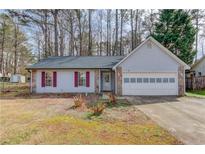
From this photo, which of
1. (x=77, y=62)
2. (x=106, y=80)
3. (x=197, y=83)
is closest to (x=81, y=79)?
(x=77, y=62)

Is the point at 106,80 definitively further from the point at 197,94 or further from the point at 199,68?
the point at 199,68

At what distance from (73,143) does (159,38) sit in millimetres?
23305

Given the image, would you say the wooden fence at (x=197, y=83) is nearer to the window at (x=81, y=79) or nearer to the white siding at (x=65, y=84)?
the white siding at (x=65, y=84)

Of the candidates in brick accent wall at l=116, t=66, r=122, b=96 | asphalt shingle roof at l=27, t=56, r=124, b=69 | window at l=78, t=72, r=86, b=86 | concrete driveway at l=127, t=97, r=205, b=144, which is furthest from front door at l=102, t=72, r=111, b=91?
concrete driveway at l=127, t=97, r=205, b=144

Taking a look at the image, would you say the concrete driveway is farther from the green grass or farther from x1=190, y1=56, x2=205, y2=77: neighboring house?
x1=190, y1=56, x2=205, y2=77: neighboring house

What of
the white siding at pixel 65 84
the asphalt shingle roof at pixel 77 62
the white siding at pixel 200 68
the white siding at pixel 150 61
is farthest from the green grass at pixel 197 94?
the white siding at pixel 65 84

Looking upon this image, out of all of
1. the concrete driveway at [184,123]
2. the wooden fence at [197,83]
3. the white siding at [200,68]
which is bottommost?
the concrete driveway at [184,123]

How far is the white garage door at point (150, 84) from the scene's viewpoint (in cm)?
1894

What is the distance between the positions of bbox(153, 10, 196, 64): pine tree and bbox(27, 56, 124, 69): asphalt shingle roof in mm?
8277

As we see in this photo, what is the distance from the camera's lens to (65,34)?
3212cm

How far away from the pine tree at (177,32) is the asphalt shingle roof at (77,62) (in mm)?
8277

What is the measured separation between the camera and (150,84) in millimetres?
18953

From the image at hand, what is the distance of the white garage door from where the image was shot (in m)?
18.9
